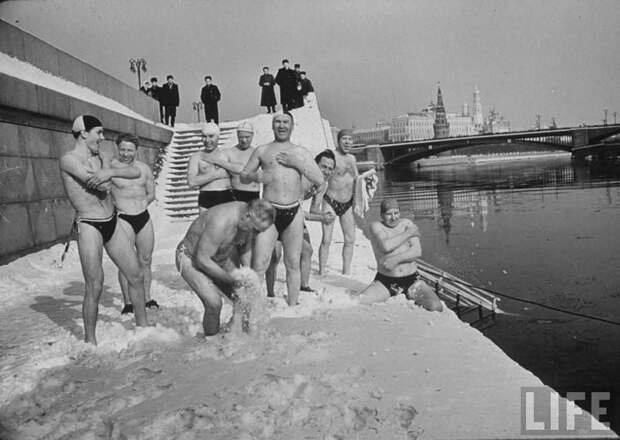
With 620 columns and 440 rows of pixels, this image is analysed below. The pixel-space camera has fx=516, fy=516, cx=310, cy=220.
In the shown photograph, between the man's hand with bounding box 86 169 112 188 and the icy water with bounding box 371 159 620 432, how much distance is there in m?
4.50

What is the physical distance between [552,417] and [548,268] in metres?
8.31

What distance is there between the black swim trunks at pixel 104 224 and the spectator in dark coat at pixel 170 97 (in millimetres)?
15017

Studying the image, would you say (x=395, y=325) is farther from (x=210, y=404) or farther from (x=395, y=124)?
(x=395, y=124)

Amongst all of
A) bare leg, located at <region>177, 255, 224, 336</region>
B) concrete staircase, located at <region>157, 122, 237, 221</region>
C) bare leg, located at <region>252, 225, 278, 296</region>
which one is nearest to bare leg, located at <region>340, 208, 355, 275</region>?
bare leg, located at <region>252, 225, 278, 296</region>

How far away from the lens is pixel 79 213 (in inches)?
159

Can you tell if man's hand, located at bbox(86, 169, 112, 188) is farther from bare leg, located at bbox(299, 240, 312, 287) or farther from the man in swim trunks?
bare leg, located at bbox(299, 240, 312, 287)

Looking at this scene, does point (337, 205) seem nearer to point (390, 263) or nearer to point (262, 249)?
point (390, 263)

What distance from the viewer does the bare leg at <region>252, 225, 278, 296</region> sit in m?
4.81

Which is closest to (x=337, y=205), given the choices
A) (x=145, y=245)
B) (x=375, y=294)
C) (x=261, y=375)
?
(x=375, y=294)

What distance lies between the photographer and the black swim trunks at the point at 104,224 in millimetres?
4016

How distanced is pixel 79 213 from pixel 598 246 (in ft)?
38.1

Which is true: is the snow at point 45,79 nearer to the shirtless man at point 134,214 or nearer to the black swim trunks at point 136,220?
the shirtless man at point 134,214

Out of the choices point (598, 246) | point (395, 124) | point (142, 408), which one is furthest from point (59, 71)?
point (395, 124)

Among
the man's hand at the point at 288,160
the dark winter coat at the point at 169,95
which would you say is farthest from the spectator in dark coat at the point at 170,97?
the man's hand at the point at 288,160
